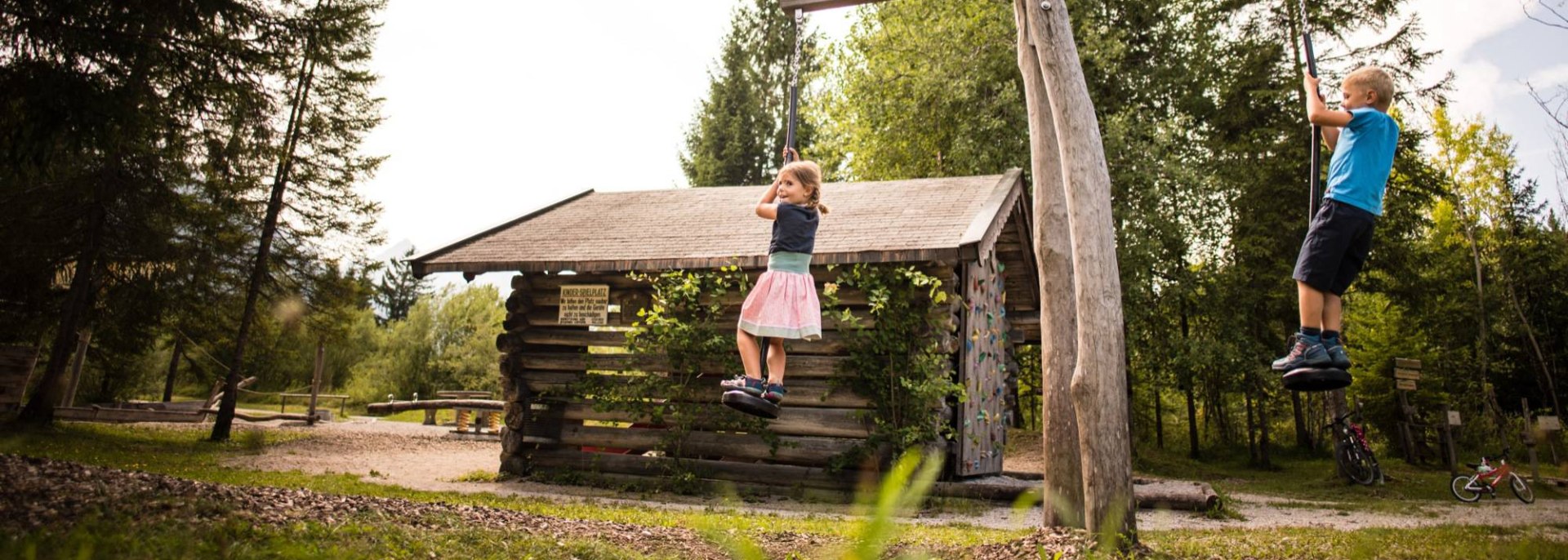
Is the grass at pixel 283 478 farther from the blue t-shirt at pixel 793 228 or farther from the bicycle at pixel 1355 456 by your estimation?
the bicycle at pixel 1355 456

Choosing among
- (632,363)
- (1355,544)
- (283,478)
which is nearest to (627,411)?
(632,363)

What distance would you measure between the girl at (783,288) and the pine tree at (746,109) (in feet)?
90.8

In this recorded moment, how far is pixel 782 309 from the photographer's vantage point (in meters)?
6.16

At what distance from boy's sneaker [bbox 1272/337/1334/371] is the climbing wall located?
5.93m

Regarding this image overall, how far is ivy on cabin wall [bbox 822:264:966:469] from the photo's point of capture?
1079 centimetres

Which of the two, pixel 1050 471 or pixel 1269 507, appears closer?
pixel 1050 471

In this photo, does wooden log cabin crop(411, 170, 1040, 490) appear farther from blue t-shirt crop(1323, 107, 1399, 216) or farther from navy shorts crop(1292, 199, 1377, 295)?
blue t-shirt crop(1323, 107, 1399, 216)

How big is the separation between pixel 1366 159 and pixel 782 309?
3570 mm

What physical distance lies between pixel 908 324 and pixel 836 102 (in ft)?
54.4

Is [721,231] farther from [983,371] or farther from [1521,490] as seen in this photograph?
[1521,490]

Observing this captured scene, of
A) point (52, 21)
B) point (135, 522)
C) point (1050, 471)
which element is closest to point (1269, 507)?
point (1050, 471)

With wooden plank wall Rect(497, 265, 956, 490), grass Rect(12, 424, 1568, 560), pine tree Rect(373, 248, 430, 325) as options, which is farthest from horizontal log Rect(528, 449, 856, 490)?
pine tree Rect(373, 248, 430, 325)

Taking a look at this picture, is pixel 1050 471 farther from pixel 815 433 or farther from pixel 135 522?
pixel 135 522

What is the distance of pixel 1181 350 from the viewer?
19797 millimetres
